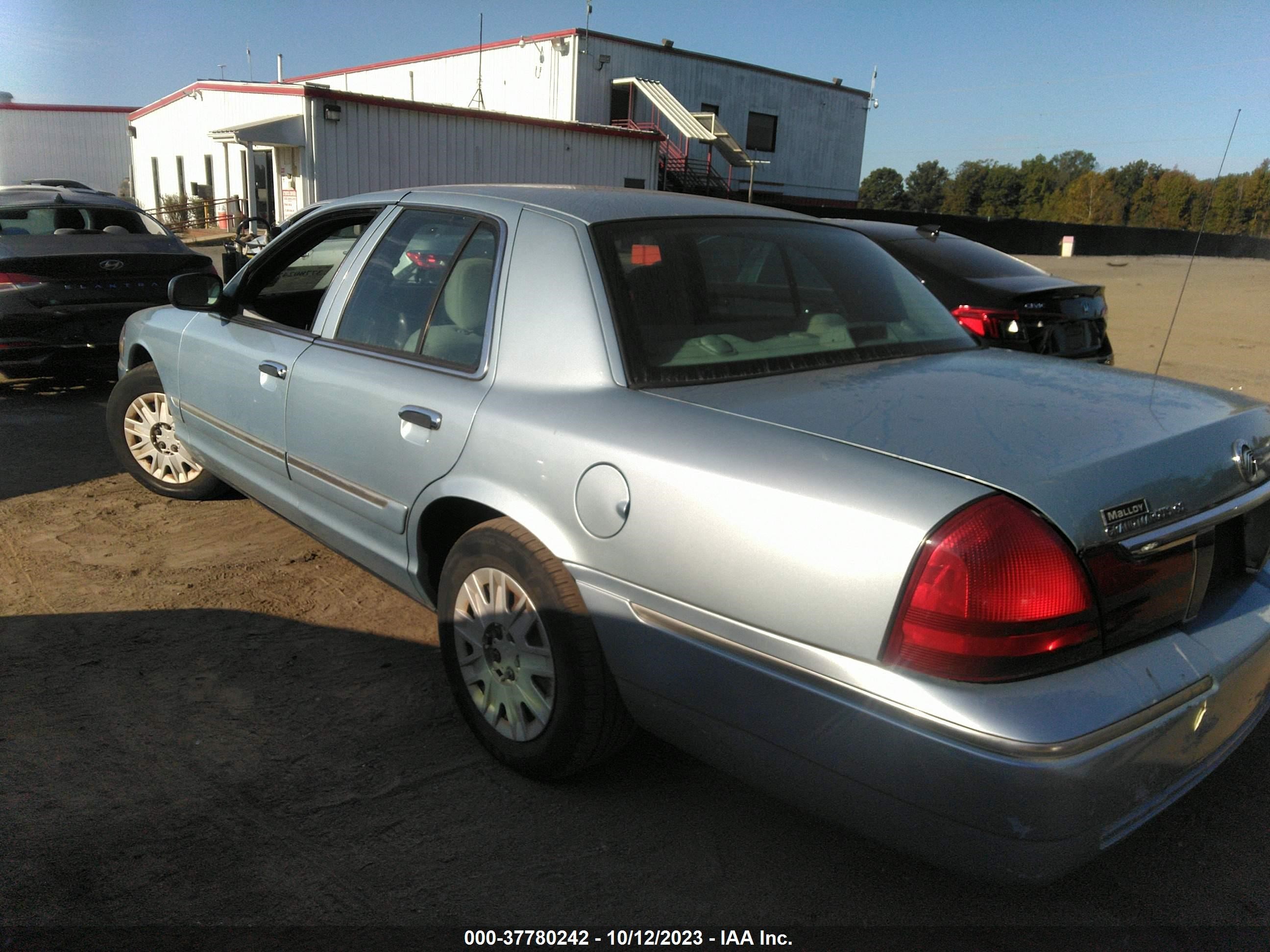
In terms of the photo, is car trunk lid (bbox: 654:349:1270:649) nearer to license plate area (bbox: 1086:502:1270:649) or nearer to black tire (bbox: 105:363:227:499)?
license plate area (bbox: 1086:502:1270:649)

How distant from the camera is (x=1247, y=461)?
7.57 feet

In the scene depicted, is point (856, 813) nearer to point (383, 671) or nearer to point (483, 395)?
point (483, 395)

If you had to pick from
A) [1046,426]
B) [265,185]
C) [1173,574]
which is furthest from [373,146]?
[1173,574]

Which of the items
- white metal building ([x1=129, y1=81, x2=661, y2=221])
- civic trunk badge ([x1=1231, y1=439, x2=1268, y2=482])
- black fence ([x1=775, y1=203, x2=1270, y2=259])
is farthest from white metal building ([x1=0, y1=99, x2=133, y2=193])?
civic trunk badge ([x1=1231, y1=439, x2=1268, y2=482])

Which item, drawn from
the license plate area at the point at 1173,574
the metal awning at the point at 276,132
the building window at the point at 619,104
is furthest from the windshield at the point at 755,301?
the building window at the point at 619,104

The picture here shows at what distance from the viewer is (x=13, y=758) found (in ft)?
9.16

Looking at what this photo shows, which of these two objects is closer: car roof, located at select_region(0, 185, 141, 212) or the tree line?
the tree line

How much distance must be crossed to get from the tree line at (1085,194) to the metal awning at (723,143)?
5.10m

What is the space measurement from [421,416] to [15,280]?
5467 millimetres

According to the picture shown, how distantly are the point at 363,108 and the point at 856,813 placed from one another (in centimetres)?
2035

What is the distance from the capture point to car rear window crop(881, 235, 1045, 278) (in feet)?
21.5

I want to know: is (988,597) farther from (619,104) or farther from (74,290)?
(619,104)

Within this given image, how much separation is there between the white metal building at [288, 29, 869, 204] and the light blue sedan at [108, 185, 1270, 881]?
91.0 ft

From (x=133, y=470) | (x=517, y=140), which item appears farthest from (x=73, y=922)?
(x=517, y=140)
